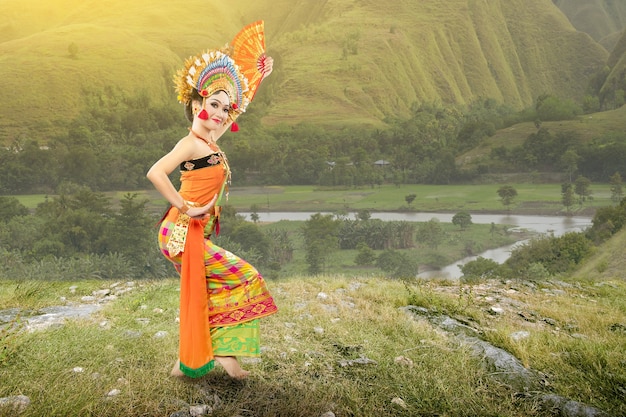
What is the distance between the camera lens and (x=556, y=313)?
6.82 meters

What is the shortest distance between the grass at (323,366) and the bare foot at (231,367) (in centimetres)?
8

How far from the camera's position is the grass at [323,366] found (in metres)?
3.80

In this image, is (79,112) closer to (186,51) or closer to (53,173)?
(53,173)

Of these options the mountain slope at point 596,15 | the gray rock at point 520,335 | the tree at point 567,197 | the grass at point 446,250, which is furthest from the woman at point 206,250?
the mountain slope at point 596,15

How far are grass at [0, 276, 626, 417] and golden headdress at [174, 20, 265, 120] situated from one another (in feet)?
7.23

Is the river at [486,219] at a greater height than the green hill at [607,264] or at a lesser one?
lesser

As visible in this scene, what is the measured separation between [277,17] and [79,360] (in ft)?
238

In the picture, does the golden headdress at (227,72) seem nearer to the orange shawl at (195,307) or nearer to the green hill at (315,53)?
the orange shawl at (195,307)

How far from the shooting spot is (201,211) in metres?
4.05

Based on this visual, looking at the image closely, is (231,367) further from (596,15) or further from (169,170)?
(596,15)

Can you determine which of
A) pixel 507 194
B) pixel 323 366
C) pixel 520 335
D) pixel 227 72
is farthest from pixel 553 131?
pixel 227 72

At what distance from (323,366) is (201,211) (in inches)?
66.4

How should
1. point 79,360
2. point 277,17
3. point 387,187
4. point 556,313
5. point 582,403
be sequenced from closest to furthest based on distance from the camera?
1. point 582,403
2. point 79,360
3. point 556,313
4. point 387,187
5. point 277,17

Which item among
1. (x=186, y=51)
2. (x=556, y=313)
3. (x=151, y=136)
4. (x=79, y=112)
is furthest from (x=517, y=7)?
(x=556, y=313)
